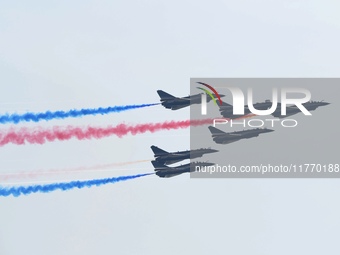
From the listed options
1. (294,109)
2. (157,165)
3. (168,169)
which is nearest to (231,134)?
(294,109)

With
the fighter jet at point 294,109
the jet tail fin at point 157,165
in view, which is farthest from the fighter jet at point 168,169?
the fighter jet at point 294,109

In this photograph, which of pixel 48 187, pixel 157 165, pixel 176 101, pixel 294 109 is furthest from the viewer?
pixel 294 109

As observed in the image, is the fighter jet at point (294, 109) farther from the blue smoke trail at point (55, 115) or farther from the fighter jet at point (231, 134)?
the blue smoke trail at point (55, 115)

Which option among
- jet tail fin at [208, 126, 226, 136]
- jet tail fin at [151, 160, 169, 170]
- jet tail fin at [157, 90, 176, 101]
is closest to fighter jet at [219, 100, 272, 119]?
jet tail fin at [208, 126, 226, 136]

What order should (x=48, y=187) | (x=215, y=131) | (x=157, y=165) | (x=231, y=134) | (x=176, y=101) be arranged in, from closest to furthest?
1. (x=48, y=187)
2. (x=157, y=165)
3. (x=176, y=101)
4. (x=215, y=131)
5. (x=231, y=134)

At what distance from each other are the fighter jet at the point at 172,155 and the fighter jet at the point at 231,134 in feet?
3.07

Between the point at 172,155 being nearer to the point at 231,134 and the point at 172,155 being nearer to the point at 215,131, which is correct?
the point at 215,131

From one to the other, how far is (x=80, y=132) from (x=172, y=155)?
182 inches

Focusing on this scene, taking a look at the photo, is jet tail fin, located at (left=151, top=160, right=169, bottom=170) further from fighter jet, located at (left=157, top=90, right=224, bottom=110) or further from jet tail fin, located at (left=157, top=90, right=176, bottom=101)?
jet tail fin, located at (left=157, top=90, right=176, bottom=101)

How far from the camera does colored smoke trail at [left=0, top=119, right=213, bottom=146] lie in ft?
92.7

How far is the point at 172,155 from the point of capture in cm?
3130

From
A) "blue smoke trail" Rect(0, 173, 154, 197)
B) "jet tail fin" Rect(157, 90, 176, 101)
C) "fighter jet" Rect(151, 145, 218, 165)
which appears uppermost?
"jet tail fin" Rect(157, 90, 176, 101)

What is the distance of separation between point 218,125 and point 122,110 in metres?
4.89

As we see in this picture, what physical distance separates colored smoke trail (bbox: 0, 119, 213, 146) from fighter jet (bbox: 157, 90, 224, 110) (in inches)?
40.6
